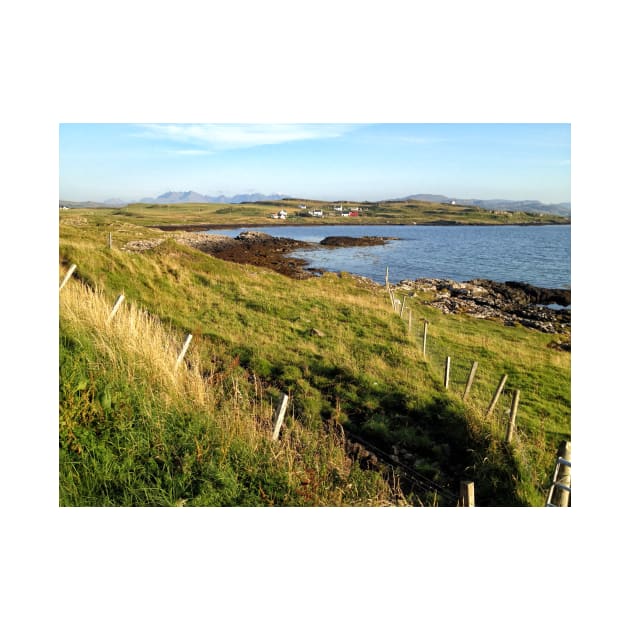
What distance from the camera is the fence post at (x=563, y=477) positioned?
4406 millimetres

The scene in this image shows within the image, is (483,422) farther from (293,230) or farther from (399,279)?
(293,230)

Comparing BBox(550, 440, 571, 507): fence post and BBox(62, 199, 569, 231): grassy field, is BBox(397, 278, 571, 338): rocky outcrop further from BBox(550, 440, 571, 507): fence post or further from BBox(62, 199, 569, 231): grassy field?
BBox(550, 440, 571, 507): fence post

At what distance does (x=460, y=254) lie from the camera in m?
15.0

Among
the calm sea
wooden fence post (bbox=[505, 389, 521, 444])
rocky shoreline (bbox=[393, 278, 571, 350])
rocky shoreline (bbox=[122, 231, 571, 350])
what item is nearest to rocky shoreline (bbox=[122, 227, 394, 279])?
rocky shoreline (bbox=[122, 231, 571, 350])

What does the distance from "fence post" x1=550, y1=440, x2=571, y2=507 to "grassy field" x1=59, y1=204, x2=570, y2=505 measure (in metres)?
0.31

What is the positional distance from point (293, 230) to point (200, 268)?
20.2 ft

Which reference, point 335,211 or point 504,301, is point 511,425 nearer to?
point 335,211

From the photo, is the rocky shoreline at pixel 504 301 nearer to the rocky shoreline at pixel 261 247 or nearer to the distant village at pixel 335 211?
the rocky shoreline at pixel 261 247

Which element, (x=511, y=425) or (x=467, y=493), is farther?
(x=511, y=425)

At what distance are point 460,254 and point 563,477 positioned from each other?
11.6m

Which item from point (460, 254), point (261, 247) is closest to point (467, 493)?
point (460, 254)

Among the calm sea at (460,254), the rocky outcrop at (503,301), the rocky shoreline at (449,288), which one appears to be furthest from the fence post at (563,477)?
the rocky shoreline at (449,288)
